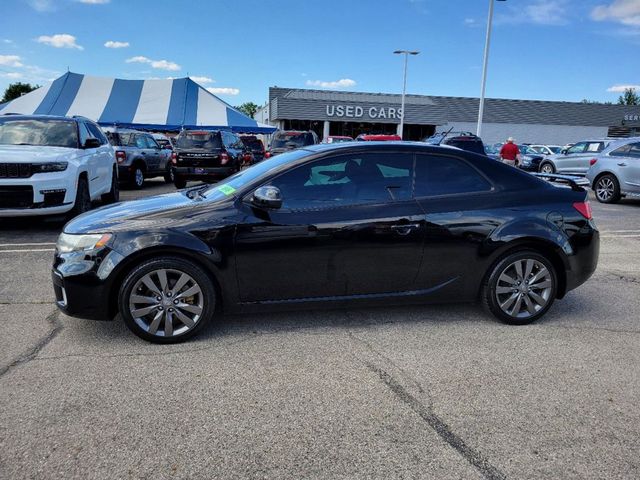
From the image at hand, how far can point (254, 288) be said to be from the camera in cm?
393

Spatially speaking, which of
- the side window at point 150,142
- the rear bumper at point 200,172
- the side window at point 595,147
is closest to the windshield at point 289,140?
the side window at point 150,142

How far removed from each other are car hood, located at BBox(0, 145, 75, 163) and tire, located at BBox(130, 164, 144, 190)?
688cm

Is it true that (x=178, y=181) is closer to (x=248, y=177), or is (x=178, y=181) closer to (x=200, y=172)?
(x=200, y=172)

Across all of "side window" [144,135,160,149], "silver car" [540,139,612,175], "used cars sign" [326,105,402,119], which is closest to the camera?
"side window" [144,135,160,149]

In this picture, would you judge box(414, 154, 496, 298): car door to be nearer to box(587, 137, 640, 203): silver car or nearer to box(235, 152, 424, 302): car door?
box(235, 152, 424, 302): car door

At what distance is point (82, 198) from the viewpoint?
8.38m

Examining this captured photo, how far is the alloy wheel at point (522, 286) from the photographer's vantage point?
4324 mm

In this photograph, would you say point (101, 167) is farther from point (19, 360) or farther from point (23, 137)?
point (19, 360)

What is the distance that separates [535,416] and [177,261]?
258 cm

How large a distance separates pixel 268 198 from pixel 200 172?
11543mm

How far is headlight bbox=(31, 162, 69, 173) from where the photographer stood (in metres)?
7.43

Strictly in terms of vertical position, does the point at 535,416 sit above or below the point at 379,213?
below

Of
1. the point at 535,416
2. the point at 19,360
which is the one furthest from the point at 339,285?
the point at 19,360

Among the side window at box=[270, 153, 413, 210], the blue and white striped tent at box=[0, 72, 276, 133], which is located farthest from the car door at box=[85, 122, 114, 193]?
the blue and white striped tent at box=[0, 72, 276, 133]
